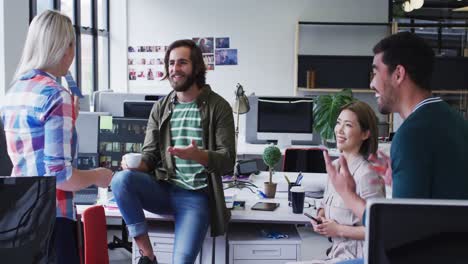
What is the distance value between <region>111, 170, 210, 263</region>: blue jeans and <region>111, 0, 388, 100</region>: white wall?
5.25m

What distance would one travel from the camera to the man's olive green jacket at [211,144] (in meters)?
2.39

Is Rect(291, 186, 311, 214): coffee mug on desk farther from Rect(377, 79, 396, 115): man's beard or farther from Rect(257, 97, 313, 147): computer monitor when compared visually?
Rect(257, 97, 313, 147): computer monitor

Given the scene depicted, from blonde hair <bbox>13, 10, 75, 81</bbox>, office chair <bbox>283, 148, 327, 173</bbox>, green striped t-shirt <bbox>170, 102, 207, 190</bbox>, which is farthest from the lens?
office chair <bbox>283, 148, 327, 173</bbox>

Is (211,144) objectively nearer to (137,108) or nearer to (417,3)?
(137,108)

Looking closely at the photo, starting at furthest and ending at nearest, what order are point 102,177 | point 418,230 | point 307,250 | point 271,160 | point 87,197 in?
point 307,250 < point 271,160 < point 87,197 < point 102,177 < point 418,230

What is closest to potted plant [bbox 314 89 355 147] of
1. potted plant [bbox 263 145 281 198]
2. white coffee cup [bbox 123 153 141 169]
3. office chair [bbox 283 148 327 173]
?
office chair [bbox 283 148 327 173]

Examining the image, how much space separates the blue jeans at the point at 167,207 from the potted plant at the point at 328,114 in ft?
7.73

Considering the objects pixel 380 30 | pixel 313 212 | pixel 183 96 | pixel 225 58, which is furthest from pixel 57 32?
pixel 380 30

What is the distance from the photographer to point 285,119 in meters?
4.84

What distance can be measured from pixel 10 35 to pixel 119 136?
1.53 m

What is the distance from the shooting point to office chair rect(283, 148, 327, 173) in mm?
3764

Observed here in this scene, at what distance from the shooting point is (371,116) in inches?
86.3

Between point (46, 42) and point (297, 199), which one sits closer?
point (46, 42)

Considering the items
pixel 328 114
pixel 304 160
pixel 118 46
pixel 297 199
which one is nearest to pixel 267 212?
pixel 297 199
